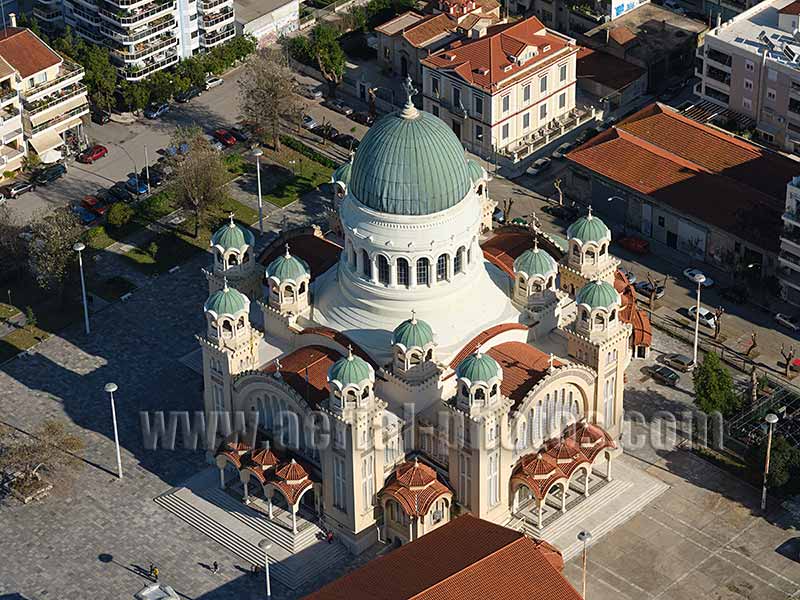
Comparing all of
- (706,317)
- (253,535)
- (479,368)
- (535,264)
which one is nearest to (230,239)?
(253,535)

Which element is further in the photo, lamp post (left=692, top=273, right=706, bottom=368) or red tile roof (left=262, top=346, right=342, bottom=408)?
lamp post (left=692, top=273, right=706, bottom=368)

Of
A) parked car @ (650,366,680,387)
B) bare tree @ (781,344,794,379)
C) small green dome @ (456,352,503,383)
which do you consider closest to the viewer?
small green dome @ (456,352,503,383)

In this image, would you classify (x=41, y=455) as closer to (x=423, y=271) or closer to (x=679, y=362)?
(x=423, y=271)

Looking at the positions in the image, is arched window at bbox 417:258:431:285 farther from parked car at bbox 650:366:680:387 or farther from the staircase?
parked car at bbox 650:366:680:387

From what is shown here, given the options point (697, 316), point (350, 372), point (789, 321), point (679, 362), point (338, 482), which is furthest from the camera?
point (789, 321)

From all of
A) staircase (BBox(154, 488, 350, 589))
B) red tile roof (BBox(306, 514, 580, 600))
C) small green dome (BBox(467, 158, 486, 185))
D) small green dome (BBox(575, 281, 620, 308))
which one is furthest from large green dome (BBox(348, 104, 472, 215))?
red tile roof (BBox(306, 514, 580, 600))

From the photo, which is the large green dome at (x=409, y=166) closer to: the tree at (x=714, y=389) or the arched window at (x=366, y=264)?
the arched window at (x=366, y=264)
